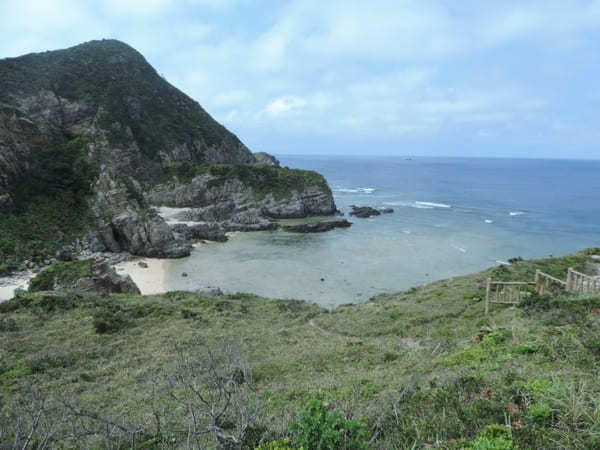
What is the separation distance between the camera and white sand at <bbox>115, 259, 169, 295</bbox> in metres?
30.9

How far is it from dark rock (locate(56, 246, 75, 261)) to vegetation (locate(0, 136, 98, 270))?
823mm

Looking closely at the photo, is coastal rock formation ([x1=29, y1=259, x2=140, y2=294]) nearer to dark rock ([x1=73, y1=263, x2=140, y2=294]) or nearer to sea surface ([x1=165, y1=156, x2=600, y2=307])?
dark rock ([x1=73, y1=263, x2=140, y2=294])

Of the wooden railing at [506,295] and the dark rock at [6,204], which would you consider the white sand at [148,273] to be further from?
the wooden railing at [506,295]

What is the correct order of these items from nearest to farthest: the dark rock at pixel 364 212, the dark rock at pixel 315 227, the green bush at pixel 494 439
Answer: the green bush at pixel 494 439 < the dark rock at pixel 315 227 < the dark rock at pixel 364 212

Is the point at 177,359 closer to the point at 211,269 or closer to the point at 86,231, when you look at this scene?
the point at 211,269

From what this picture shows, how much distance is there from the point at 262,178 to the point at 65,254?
42.9 meters

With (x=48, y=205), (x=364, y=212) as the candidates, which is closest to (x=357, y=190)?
(x=364, y=212)

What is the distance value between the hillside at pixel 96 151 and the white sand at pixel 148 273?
94.1 inches

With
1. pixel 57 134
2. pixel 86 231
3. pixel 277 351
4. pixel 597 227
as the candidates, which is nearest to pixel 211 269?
pixel 86 231

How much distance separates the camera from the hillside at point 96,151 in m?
37.7

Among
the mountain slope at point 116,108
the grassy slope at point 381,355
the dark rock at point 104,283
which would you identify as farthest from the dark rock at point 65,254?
the mountain slope at point 116,108

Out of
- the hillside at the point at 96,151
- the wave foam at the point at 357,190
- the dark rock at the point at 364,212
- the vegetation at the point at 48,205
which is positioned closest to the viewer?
the vegetation at the point at 48,205

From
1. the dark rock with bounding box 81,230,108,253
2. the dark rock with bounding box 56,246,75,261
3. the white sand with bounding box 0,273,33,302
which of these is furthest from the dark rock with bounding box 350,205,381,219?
the white sand with bounding box 0,273,33,302

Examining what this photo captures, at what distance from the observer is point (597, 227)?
5509 cm
